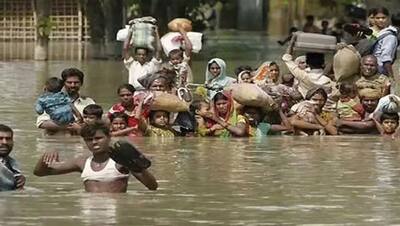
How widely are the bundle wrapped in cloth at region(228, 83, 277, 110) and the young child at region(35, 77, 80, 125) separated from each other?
1.82 meters

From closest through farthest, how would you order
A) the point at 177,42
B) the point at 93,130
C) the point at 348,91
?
1. the point at 93,130
2. the point at 348,91
3. the point at 177,42

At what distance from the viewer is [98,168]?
1071 cm

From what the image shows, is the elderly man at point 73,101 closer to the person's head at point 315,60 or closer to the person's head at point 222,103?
the person's head at point 222,103

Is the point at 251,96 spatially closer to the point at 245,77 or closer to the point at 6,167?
the point at 245,77

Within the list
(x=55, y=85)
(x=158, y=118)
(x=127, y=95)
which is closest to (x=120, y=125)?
(x=127, y=95)

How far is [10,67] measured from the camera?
3008 cm

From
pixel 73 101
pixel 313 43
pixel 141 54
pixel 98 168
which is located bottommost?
pixel 73 101

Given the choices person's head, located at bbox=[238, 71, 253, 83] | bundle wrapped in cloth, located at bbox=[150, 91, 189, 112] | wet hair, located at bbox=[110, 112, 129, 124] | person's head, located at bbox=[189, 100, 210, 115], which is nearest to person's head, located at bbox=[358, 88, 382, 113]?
person's head, located at bbox=[238, 71, 253, 83]

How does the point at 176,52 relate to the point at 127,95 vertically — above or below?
above

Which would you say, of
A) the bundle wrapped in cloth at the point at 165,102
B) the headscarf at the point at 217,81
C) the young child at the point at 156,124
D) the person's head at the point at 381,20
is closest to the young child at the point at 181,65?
the headscarf at the point at 217,81

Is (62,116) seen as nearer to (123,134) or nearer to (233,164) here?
(123,134)

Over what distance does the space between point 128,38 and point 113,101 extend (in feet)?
7.69

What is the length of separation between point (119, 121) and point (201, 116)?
997 millimetres

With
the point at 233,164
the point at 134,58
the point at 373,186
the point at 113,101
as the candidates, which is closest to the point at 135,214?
the point at 373,186
